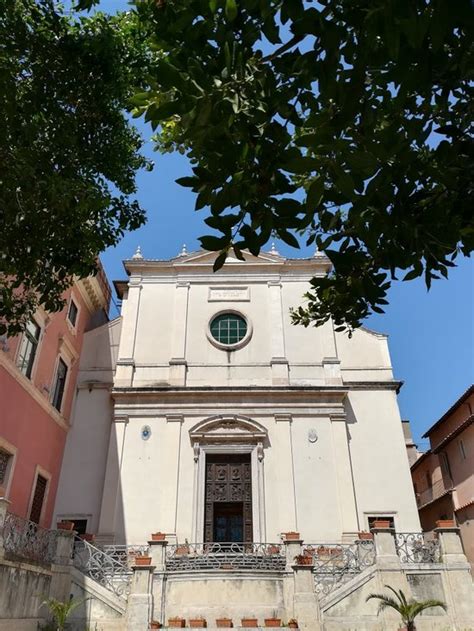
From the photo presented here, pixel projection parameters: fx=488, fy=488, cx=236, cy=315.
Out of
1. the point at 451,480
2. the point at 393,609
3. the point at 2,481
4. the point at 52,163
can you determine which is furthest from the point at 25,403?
the point at 451,480

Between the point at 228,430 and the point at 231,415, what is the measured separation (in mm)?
502

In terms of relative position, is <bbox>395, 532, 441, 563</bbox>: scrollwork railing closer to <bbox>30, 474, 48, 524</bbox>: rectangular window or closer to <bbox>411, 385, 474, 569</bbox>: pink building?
<bbox>411, 385, 474, 569</bbox>: pink building

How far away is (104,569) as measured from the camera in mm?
11734

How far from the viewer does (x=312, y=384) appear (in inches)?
678

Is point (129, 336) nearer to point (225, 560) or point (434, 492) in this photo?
point (225, 560)

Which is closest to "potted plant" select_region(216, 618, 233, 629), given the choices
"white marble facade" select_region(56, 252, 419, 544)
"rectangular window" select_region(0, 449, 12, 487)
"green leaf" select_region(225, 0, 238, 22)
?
"white marble facade" select_region(56, 252, 419, 544)

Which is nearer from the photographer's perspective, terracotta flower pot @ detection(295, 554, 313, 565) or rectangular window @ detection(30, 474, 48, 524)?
terracotta flower pot @ detection(295, 554, 313, 565)

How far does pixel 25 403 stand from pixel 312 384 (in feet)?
30.5

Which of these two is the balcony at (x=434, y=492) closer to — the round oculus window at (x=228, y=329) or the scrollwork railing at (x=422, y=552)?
the scrollwork railing at (x=422, y=552)

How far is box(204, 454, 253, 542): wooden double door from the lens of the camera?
1526cm

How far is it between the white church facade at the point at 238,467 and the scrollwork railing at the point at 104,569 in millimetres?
36

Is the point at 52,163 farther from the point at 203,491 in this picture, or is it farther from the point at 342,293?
the point at 203,491

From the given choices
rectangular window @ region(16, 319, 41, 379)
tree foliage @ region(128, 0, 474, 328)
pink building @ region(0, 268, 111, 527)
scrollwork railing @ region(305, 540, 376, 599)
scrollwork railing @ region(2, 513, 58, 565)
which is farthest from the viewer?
rectangular window @ region(16, 319, 41, 379)

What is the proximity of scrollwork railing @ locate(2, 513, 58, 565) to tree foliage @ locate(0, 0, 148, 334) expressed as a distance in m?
5.70
